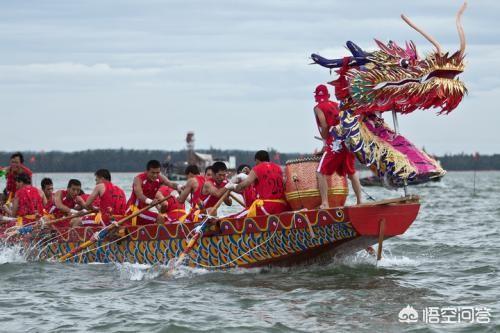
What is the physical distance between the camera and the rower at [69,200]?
1902 centimetres

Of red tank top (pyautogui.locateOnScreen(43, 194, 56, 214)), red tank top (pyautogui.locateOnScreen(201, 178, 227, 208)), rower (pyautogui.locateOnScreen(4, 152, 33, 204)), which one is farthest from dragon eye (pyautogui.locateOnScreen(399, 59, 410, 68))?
rower (pyautogui.locateOnScreen(4, 152, 33, 204))

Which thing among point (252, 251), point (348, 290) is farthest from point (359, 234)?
point (252, 251)

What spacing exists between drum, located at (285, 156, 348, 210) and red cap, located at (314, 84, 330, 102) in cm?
93

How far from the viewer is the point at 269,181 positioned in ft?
50.2

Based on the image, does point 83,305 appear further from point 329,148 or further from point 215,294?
point 329,148

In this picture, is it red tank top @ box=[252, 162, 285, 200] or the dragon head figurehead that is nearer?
the dragon head figurehead

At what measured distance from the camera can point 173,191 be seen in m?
17.7

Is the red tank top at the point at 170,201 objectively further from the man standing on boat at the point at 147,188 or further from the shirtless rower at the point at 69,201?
the shirtless rower at the point at 69,201

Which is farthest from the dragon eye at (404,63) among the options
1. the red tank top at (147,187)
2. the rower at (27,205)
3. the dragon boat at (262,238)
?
the rower at (27,205)

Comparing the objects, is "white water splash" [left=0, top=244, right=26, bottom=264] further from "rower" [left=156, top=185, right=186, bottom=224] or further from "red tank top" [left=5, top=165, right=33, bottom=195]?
"rower" [left=156, top=185, right=186, bottom=224]

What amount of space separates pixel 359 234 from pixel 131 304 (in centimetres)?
353

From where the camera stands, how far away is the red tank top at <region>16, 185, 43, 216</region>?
63.9 ft

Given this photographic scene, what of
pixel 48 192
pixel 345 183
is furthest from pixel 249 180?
pixel 48 192

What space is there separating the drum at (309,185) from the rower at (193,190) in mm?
2367
